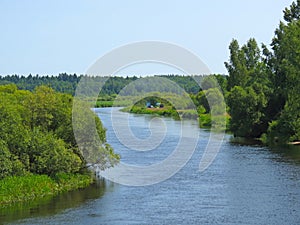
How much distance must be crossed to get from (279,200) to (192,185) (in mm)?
6542

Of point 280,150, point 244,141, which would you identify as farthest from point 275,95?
point 280,150

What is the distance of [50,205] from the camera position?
1150 inches

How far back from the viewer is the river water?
Answer: 2634cm

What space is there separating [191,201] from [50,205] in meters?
7.74

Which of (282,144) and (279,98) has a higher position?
(279,98)

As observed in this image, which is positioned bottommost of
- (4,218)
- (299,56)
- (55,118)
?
(4,218)

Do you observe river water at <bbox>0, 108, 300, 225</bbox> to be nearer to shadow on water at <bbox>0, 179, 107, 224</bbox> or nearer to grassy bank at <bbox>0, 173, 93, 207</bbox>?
shadow on water at <bbox>0, 179, 107, 224</bbox>

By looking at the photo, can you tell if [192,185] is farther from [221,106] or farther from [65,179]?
[221,106]

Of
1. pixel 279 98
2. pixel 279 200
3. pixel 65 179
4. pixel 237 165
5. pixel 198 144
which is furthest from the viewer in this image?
pixel 279 98

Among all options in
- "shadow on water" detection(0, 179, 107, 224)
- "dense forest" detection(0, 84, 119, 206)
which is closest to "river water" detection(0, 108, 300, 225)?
"shadow on water" detection(0, 179, 107, 224)

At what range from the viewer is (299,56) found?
5781 cm

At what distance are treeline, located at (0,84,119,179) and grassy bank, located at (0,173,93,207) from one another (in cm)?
55

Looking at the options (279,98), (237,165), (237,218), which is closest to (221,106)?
(279,98)

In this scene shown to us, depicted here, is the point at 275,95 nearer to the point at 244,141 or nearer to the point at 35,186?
the point at 244,141
